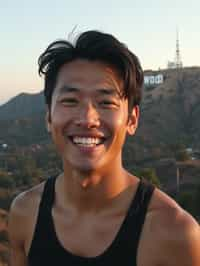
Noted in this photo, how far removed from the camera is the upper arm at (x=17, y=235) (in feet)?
8.59

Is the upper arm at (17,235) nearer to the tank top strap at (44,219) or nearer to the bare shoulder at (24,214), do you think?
the bare shoulder at (24,214)

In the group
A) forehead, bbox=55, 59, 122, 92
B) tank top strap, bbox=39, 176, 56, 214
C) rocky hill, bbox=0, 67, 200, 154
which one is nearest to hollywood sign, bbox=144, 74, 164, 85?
rocky hill, bbox=0, 67, 200, 154

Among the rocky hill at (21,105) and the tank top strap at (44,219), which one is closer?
the tank top strap at (44,219)

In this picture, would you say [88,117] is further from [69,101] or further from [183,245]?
[183,245]

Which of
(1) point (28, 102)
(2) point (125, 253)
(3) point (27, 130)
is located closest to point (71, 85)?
(2) point (125, 253)

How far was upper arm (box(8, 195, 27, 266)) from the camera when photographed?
2617 millimetres

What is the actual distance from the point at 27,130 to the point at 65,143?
72849mm

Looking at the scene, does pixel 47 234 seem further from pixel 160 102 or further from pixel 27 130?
pixel 27 130

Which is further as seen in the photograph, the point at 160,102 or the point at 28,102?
the point at 28,102

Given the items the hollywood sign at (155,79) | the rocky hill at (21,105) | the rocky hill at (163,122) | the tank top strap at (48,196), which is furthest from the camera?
the rocky hill at (21,105)

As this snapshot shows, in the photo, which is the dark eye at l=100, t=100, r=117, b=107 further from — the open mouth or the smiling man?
the open mouth

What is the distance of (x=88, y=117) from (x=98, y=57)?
1.14 ft

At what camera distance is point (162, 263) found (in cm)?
216

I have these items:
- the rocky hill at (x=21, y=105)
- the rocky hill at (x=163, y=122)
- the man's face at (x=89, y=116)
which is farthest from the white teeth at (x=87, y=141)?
the rocky hill at (x=21, y=105)
